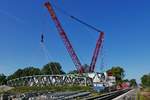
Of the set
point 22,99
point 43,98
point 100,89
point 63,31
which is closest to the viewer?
point 22,99

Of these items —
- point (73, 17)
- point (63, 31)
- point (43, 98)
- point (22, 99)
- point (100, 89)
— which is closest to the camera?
point (22, 99)

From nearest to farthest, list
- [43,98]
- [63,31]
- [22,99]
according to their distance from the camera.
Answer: [22,99] → [43,98] → [63,31]

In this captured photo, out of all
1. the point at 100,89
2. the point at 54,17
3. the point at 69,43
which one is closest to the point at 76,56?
the point at 69,43

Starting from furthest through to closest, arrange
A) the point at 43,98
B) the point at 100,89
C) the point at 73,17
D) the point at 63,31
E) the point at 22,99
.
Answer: the point at 73,17 → the point at 63,31 → the point at 100,89 → the point at 43,98 → the point at 22,99

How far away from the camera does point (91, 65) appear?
197375 millimetres

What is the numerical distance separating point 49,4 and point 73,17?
58.7 feet

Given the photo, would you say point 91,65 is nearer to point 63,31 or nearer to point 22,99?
point 63,31

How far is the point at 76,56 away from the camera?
181 meters

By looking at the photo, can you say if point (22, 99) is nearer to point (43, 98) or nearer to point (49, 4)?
point (43, 98)

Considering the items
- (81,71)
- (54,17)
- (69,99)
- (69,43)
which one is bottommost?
(69,99)

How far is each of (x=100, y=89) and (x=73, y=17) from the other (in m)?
89.1

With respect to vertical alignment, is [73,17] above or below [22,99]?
above

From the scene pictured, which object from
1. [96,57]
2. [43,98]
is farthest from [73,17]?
[43,98]

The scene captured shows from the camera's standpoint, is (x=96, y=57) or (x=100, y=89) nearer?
(x=100, y=89)
